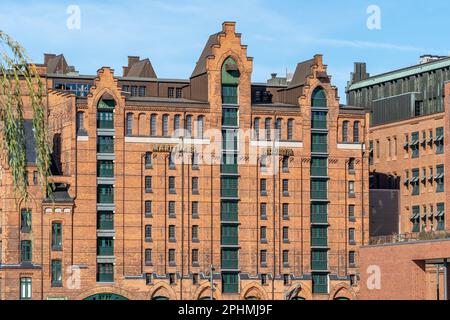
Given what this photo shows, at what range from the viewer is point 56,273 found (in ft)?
400

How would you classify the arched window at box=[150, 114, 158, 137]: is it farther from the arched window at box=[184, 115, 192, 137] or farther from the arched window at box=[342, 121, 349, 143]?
the arched window at box=[342, 121, 349, 143]

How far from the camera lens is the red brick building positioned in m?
122

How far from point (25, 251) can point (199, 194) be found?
16426 mm

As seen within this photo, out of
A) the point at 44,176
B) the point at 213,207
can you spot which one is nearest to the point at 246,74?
the point at 213,207

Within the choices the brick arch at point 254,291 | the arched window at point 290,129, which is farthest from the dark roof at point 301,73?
the brick arch at point 254,291

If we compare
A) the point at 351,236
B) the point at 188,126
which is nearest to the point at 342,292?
the point at 351,236

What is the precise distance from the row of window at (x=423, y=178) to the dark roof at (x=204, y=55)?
972 inches

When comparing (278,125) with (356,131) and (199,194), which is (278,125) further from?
(199,194)

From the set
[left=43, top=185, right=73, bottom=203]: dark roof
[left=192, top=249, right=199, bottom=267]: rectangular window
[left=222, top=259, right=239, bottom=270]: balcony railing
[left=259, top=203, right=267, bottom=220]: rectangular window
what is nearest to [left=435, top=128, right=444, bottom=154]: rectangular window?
[left=259, top=203, right=267, bottom=220]: rectangular window

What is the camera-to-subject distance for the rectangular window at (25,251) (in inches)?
4801

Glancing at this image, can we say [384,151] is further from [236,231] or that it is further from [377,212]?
[236,231]

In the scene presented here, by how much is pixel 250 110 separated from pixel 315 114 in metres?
6.47

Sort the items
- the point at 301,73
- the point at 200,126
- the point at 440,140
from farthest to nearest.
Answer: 1. the point at 440,140
2. the point at 301,73
3. the point at 200,126
